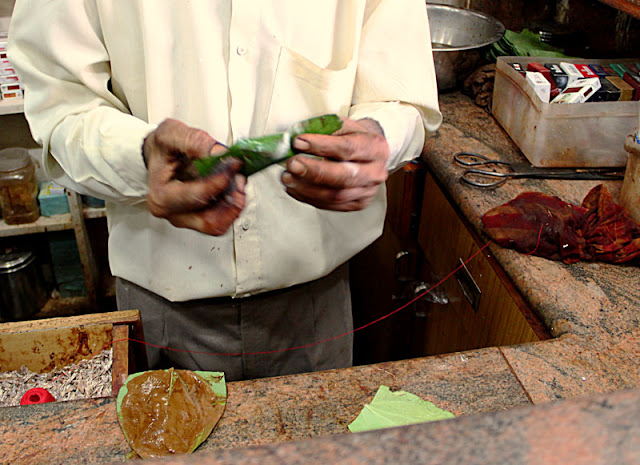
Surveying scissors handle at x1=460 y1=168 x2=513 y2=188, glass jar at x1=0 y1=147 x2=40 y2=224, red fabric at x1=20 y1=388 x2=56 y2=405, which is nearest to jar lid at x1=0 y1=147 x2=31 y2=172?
glass jar at x1=0 y1=147 x2=40 y2=224

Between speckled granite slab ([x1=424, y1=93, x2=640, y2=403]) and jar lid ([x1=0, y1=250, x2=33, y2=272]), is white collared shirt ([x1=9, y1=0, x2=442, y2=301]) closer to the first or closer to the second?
speckled granite slab ([x1=424, y1=93, x2=640, y2=403])

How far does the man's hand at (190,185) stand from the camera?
0.78 meters

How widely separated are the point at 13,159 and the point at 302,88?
1.78 metres

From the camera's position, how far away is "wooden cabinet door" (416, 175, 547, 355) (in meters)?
1.24

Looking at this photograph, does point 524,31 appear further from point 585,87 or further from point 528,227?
point 528,227

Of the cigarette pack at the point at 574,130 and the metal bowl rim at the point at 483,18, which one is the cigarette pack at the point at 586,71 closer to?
the cigarette pack at the point at 574,130

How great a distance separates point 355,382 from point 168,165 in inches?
17.1

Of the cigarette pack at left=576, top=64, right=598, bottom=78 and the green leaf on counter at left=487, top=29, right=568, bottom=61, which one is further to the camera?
the green leaf on counter at left=487, top=29, right=568, bottom=61

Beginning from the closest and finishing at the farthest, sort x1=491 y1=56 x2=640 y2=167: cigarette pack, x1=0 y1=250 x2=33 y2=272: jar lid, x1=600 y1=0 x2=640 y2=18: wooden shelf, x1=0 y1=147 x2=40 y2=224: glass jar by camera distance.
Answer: x1=600 y1=0 x2=640 y2=18: wooden shelf, x1=491 y1=56 x2=640 y2=167: cigarette pack, x1=0 y1=147 x2=40 y2=224: glass jar, x1=0 y1=250 x2=33 y2=272: jar lid

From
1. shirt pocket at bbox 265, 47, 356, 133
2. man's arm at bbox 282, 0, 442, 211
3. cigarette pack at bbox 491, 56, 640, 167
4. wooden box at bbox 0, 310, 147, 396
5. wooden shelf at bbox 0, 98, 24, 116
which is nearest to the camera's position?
man's arm at bbox 282, 0, 442, 211

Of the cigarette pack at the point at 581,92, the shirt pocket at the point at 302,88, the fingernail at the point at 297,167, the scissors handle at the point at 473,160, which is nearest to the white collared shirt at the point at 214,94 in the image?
the shirt pocket at the point at 302,88

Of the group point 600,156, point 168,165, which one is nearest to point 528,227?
point 600,156

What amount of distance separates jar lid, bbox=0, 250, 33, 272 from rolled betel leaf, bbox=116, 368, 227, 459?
1802 millimetres

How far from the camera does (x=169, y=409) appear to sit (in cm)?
83
